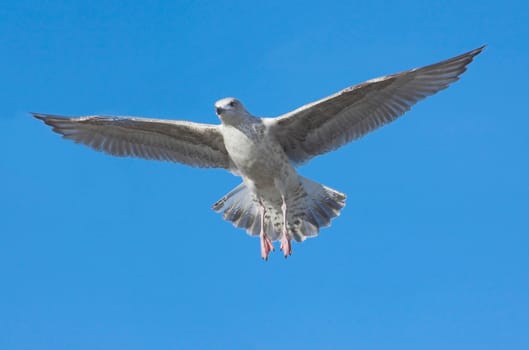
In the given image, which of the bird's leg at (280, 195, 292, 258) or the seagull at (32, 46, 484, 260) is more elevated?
the seagull at (32, 46, 484, 260)

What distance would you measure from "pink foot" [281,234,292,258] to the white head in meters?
1.54

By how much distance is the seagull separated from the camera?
11.6 metres

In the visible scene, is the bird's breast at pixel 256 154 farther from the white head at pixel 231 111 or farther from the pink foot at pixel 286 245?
the pink foot at pixel 286 245

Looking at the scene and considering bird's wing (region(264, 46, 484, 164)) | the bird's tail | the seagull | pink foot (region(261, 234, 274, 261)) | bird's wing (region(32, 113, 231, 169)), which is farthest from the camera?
the bird's tail

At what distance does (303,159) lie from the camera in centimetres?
1216

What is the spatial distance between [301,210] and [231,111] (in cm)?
179

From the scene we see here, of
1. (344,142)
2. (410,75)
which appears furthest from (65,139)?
(410,75)

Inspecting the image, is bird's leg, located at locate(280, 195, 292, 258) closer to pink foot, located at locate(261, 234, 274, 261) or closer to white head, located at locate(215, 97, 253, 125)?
pink foot, located at locate(261, 234, 274, 261)

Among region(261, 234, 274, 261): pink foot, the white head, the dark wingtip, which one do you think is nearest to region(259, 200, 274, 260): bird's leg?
region(261, 234, 274, 261): pink foot

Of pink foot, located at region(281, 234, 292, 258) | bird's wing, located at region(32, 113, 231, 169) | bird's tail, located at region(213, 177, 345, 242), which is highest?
bird's wing, located at region(32, 113, 231, 169)

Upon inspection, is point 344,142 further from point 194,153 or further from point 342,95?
point 194,153

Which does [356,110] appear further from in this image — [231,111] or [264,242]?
[264,242]

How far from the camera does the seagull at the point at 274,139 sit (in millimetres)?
11594

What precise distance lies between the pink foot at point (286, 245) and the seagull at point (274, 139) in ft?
0.04
